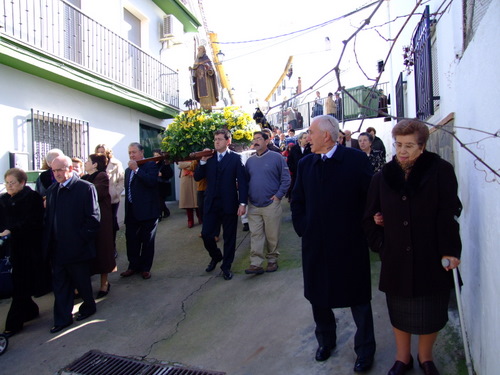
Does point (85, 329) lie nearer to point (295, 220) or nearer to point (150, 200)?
point (150, 200)

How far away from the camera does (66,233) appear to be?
4578 mm

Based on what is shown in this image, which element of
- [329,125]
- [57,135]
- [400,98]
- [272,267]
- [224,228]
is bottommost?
[272,267]

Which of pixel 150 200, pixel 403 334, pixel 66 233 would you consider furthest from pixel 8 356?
pixel 403 334

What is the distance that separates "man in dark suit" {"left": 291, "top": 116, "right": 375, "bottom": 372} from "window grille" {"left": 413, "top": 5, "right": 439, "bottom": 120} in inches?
79.2

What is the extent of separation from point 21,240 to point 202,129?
3702 mm

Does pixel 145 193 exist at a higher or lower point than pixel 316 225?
higher

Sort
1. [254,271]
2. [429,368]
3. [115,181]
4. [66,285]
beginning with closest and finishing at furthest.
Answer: [429,368], [66,285], [254,271], [115,181]

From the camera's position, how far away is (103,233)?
5.23 m

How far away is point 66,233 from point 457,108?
13.0 ft

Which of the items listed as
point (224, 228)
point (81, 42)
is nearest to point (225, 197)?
point (224, 228)

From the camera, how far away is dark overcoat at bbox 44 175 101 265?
4.58 meters

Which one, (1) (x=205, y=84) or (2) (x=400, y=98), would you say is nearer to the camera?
(2) (x=400, y=98)

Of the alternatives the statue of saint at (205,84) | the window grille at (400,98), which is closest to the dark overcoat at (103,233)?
the statue of saint at (205,84)

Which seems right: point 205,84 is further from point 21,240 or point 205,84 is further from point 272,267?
point 21,240
